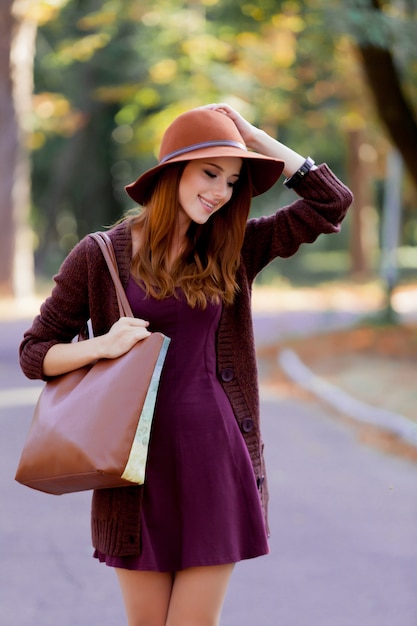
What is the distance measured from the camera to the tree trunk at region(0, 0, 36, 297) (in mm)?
19734

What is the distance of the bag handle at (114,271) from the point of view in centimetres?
291

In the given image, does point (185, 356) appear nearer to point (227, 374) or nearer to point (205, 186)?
point (227, 374)

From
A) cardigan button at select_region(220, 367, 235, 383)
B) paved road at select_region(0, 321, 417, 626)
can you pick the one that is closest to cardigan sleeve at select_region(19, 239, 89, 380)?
cardigan button at select_region(220, 367, 235, 383)

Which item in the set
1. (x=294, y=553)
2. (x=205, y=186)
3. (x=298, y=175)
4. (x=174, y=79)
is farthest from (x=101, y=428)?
(x=174, y=79)

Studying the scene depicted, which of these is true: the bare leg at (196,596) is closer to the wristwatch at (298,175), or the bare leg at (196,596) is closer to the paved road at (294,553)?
the wristwatch at (298,175)

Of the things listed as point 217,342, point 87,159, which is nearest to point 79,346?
point 217,342

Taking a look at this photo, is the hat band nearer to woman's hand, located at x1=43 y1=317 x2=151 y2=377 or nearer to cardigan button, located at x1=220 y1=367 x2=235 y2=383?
woman's hand, located at x1=43 y1=317 x2=151 y2=377

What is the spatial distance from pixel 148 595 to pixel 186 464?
37cm

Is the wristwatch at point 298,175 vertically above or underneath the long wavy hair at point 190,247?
above

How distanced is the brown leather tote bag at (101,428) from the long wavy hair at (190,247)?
0.25 m

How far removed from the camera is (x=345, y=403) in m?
10.8

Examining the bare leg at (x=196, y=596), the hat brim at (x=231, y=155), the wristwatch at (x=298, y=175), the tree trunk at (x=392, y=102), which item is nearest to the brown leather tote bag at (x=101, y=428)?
the bare leg at (x=196, y=596)

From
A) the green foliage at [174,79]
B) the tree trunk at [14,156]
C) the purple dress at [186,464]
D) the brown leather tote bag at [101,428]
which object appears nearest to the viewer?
the brown leather tote bag at [101,428]

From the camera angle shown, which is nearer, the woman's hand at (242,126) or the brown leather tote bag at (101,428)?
the brown leather tote bag at (101,428)
